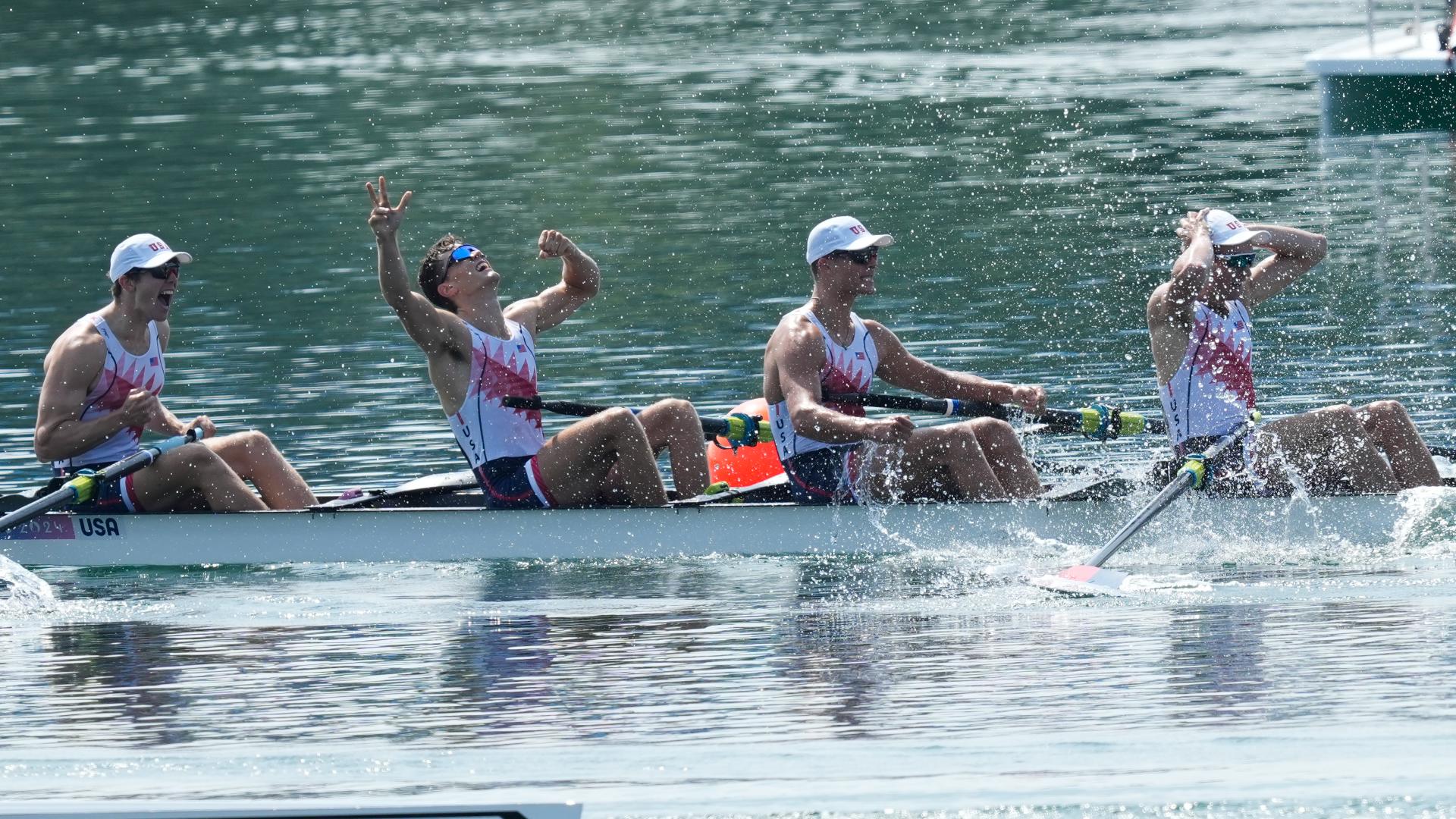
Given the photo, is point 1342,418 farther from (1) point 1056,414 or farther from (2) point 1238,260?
(1) point 1056,414

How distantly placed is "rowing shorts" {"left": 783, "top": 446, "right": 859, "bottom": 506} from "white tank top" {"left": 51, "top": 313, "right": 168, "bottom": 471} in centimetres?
326

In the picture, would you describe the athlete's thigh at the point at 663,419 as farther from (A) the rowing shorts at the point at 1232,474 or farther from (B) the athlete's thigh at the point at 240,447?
(A) the rowing shorts at the point at 1232,474

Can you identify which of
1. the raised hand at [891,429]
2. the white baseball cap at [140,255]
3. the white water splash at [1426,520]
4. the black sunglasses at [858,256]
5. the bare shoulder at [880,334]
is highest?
the white baseball cap at [140,255]

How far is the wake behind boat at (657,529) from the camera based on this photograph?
11336 mm

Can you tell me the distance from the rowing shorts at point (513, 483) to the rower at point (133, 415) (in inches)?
43.4

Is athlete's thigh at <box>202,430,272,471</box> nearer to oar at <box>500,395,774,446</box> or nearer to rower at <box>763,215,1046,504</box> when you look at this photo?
oar at <box>500,395,774,446</box>

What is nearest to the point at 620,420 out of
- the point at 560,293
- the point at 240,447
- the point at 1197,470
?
the point at 560,293

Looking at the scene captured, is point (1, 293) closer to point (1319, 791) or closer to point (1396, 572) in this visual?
point (1396, 572)

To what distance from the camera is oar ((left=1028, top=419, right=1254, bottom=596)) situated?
10602mm

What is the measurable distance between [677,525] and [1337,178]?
64.2 feet

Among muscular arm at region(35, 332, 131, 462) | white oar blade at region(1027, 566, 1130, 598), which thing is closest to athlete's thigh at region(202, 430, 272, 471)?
muscular arm at region(35, 332, 131, 462)

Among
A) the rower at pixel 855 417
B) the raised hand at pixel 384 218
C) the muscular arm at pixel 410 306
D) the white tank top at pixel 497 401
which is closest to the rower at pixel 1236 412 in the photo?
the rower at pixel 855 417

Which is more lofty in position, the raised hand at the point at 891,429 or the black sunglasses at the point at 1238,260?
the black sunglasses at the point at 1238,260

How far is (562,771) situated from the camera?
7684mm
